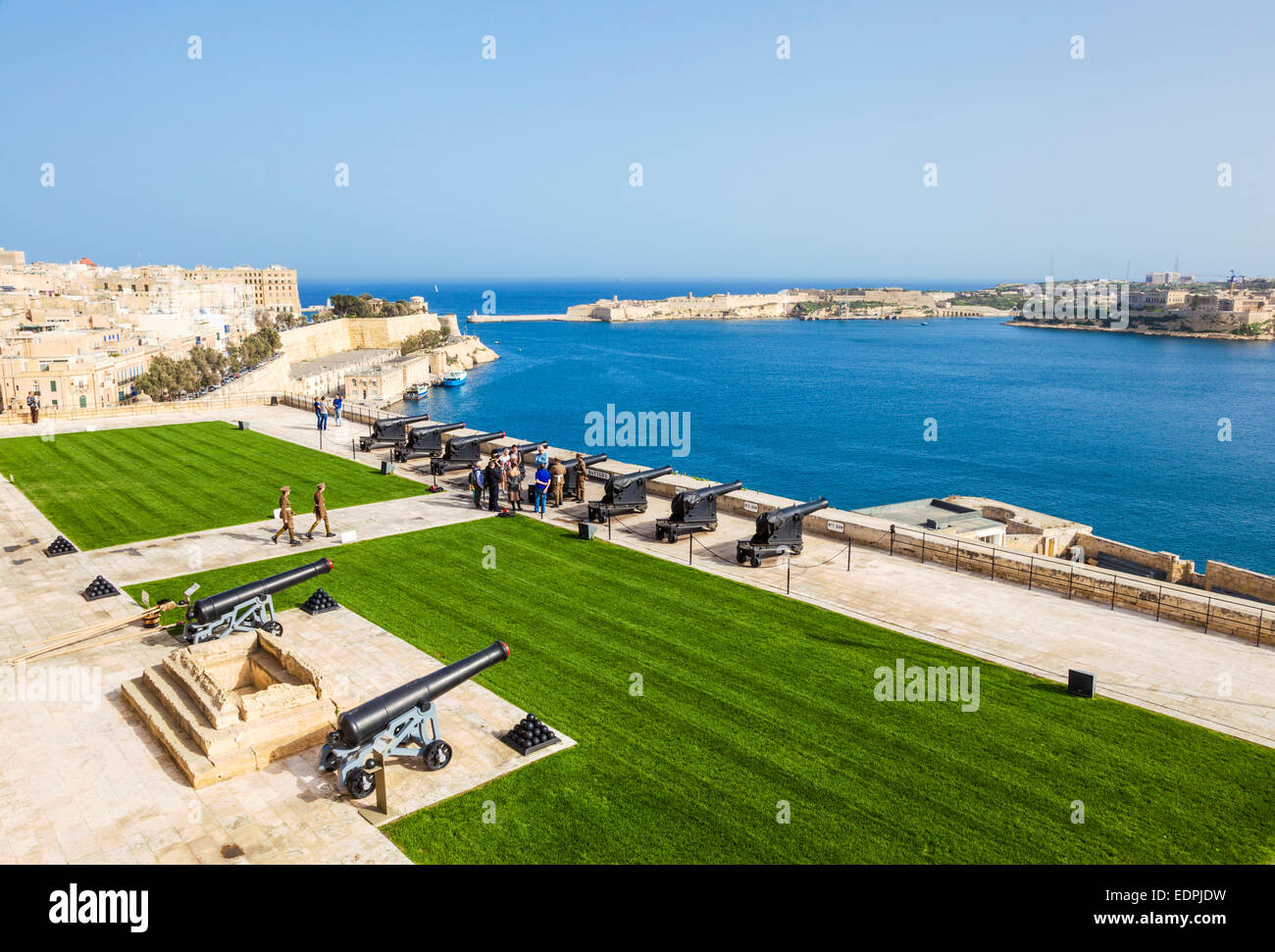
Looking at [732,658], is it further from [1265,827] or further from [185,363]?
[185,363]

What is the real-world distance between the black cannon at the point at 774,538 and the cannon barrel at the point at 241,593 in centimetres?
697

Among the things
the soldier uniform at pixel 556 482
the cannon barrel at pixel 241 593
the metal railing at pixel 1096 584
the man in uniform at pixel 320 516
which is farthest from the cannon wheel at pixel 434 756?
the soldier uniform at pixel 556 482

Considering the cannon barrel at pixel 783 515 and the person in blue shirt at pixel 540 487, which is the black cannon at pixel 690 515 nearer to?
the cannon barrel at pixel 783 515

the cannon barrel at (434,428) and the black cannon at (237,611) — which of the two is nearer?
the black cannon at (237,611)

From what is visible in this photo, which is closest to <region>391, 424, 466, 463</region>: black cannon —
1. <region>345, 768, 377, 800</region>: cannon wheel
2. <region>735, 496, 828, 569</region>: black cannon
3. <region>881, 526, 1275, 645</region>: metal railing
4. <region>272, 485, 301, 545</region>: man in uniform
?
<region>272, 485, 301, 545</region>: man in uniform

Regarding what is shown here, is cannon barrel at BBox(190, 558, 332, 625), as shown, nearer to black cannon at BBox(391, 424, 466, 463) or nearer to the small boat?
black cannon at BBox(391, 424, 466, 463)

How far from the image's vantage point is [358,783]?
315 inches

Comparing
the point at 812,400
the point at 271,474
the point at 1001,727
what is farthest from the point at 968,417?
the point at 1001,727

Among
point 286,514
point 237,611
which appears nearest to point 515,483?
point 286,514

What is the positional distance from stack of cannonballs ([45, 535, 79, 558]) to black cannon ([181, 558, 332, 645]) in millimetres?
5761

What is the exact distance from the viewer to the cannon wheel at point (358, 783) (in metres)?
7.99

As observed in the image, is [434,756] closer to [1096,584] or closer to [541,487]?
[541,487]

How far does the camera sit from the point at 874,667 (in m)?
11.0

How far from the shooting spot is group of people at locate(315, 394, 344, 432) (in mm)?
26141
